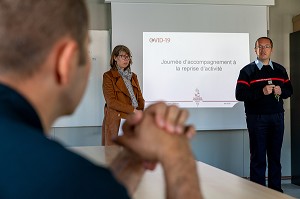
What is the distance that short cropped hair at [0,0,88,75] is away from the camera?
56cm

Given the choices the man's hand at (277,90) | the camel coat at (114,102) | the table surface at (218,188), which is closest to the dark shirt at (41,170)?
the table surface at (218,188)

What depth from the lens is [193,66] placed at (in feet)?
16.3

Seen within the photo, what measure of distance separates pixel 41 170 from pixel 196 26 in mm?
4634

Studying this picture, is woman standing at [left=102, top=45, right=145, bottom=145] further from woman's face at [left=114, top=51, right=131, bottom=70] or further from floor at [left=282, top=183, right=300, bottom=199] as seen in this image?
floor at [left=282, top=183, right=300, bottom=199]

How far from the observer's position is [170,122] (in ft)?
2.49

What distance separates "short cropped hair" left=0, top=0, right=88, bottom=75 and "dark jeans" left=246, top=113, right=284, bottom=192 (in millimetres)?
3622

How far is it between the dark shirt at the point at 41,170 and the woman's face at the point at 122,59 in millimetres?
3566

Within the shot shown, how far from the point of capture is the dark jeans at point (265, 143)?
3.99 m

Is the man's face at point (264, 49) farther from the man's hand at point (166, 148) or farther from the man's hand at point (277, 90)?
the man's hand at point (166, 148)

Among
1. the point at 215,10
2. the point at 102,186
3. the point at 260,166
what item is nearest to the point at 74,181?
the point at 102,186

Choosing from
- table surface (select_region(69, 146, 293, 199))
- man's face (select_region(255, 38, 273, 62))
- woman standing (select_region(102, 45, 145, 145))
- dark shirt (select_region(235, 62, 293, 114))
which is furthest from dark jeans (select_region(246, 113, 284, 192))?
table surface (select_region(69, 146, 293, 199))

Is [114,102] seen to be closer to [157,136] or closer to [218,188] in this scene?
[218,188]

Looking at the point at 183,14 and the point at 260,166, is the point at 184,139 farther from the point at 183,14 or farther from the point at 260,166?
the point at 183,14

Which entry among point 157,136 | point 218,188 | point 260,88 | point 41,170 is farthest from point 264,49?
point 41,170
